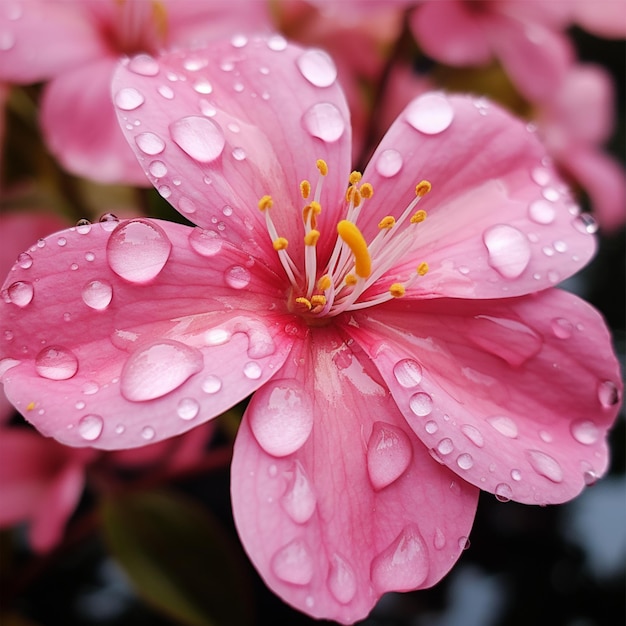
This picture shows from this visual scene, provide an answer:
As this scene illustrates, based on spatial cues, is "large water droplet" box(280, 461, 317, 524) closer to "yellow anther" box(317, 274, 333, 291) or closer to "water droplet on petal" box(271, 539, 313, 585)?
"water droplet on petal" box(271, 539, 313, 585)

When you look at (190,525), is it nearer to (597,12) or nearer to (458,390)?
(458,390)

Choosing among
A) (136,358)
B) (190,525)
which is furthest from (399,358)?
(190,525)

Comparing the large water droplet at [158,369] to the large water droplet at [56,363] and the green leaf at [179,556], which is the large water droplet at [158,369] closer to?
the large water droplet at [56,363]

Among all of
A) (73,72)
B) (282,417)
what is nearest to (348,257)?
(282,417)

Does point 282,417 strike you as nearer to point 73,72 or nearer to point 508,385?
point 508,385

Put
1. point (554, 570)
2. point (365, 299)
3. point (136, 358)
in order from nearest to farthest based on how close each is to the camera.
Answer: point (136, 358) < point (365, 299) < point (554, 570)

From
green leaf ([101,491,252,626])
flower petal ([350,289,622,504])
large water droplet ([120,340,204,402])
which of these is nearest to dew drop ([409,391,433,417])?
flower petal ([350,289,622,504])
